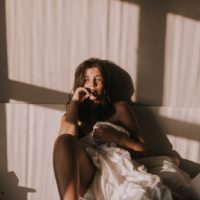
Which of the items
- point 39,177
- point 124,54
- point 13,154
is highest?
point 124,54

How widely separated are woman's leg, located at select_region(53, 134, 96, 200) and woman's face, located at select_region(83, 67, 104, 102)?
0.35m

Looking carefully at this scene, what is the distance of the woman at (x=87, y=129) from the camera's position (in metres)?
1.37

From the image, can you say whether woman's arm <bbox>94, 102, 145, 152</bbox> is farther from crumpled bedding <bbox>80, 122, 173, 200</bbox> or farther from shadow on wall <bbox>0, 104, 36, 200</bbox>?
shadow on wall <bbox>0, 104, 36, 200</bbox>

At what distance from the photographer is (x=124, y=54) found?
1.78 m

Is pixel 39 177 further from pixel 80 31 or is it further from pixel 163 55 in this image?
pixel 163 55

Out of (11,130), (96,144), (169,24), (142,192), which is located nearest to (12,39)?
(11,130)

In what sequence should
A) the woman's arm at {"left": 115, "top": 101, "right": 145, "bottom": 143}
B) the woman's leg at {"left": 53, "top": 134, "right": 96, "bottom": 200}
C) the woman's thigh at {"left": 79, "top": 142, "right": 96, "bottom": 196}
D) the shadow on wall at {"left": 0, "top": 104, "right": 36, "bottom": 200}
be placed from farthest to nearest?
the shadow on wall at {"left": 0, "top": 104, "right": 36, "bottom": 200}, the woman's arm at {"left": 115, "top": 101, "right": 145, "bottom": 143}, the woman's thigh at {"left": 79, "top": 142, "right": 96, "bottom": 196}, the woman's leg at {"left": 53, "top": 134, "right": 96, "bottom": 200}

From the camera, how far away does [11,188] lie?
186cm

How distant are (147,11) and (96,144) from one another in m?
0.75

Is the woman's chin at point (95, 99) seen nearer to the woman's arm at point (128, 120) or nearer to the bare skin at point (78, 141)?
the bare skin at point (78, 141)

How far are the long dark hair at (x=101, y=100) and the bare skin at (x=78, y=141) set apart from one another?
22 mm

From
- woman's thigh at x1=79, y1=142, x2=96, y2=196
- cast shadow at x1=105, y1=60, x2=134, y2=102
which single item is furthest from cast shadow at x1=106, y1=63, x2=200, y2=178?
woman's thigh at x1=79, y1=142, x2=96, y2=196

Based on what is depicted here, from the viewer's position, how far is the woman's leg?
1333mm

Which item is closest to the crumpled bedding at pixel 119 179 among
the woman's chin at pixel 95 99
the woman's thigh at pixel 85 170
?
the woman's thigh at pixel 85 170
